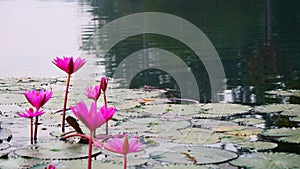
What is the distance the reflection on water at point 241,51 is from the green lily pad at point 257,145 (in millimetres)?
1185

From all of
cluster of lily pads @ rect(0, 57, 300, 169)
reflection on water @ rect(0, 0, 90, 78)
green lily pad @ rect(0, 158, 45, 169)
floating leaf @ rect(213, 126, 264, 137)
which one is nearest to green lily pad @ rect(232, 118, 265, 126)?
cluster of lily pads @ rect(0, 57, 300, 169)

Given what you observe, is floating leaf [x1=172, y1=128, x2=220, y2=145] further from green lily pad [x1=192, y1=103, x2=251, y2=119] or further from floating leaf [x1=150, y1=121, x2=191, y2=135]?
green lily pad [x1=192, y1=103, x2=251, y2=119]

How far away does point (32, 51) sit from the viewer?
844 cm

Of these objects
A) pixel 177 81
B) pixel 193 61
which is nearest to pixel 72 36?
pixel 193 61

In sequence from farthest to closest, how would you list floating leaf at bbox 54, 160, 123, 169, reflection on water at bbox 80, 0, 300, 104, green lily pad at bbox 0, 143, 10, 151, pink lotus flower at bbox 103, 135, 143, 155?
reflection on water at bbox 80, 0, 300, 104 < green lily pad at bbox 0, 143, 10, 151 < floating leaf at bbox 54, 160, 123, 169 < pink lotus flower at bbox 103, 135, 143, 155

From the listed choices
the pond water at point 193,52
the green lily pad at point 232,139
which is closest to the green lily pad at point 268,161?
the green lily pad at point 232,139

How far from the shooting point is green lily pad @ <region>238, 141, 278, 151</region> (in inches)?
96.5

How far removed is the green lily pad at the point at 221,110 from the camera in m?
3.18

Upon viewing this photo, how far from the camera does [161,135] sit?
2.68 metres

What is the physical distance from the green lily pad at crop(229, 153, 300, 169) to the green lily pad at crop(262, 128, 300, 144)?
0.32 m

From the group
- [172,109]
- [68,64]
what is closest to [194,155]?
[68,64]

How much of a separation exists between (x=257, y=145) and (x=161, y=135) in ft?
1.52

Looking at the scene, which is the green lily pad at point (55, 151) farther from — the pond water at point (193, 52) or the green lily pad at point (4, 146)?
the pond water at point (193, 52)

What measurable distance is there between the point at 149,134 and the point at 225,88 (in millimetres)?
1821
